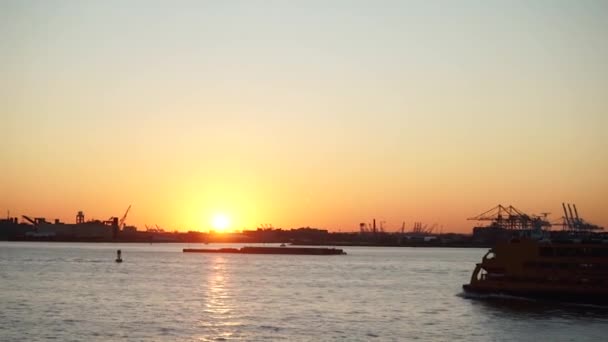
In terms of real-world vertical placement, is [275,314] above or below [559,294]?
below

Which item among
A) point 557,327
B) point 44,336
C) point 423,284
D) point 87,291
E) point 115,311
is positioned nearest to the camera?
point 44,336

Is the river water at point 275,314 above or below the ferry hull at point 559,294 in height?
below

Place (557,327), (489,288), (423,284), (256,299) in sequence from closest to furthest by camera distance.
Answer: (557,327)
(489,288)
(256,299)
(423,284)

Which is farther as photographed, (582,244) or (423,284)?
(423,284)

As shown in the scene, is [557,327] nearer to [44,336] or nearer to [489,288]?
[489,288]

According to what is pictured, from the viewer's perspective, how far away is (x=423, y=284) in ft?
285

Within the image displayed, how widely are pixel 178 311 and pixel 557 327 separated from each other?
24.6m

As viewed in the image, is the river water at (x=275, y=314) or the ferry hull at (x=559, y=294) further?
the ferry hull at (x=559, y=294)

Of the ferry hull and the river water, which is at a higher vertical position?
the ferry hull

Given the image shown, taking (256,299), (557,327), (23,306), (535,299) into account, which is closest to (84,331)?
(23,306)

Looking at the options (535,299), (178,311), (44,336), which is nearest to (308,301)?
(178,311)

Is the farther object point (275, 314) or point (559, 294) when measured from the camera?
point (559, 294)

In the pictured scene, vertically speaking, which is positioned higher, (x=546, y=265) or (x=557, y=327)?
(x=546, y=265)

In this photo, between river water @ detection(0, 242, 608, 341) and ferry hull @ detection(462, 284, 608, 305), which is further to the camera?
ferry hull @ detection(462, 284, 608, 305)
